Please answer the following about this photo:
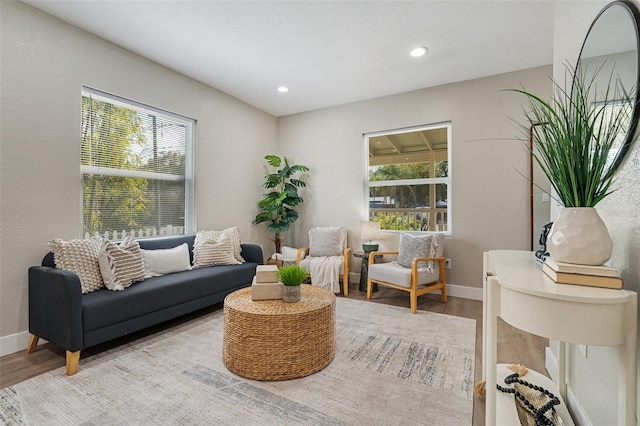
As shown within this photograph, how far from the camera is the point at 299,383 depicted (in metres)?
1.89

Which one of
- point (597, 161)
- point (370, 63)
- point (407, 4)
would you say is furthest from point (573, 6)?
point (370, 63)

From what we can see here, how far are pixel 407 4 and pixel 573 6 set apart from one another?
1.10 meters

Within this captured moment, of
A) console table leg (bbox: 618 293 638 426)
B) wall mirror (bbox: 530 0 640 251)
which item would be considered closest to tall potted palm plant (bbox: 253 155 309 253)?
wall mirror (bbox: 530 0 640 251)

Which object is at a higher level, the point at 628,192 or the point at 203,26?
the point at 203,26

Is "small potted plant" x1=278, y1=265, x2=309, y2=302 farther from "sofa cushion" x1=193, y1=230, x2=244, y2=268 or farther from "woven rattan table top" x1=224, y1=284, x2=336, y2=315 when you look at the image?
"sofa cushion" x1=193, y1=230, x2=244, y2=268

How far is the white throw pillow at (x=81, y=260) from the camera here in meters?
2.31

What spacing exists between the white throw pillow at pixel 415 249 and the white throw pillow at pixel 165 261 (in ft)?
8.28

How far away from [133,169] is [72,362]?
1.98 m

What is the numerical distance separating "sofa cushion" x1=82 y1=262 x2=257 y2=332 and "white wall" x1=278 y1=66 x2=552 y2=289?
203 centimetres

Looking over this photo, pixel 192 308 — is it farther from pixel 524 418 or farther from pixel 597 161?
pixel 597 161

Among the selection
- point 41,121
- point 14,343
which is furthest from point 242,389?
point 41,121

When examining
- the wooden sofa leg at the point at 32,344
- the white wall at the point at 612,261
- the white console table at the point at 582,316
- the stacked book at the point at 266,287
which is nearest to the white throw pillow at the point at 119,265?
the wooden sofa leg at the point at 32,344

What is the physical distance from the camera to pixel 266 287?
225 centimetres

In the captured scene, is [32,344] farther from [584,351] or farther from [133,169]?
[584,351]
